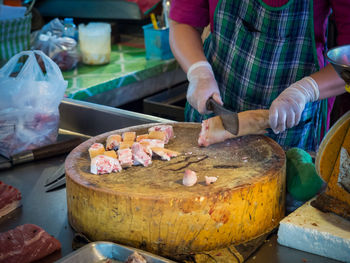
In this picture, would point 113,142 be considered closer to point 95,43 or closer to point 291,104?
point 291,104

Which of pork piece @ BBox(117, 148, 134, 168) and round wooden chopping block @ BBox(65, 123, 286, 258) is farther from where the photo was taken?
pork piece @ BBox(117, 148, 134, 168)

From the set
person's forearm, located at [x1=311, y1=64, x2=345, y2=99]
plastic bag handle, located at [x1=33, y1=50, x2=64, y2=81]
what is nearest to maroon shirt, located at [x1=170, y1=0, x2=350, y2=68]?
person's forearm, located at [x1=311, y1=64, x2=345, y2=99]

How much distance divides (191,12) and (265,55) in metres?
0.46

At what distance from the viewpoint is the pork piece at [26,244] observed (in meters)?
1.35

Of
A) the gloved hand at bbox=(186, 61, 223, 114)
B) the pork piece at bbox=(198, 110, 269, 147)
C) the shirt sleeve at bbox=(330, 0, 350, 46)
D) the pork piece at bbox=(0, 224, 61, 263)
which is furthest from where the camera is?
the gloved hand at bbox=(186, 61, 223, 114)

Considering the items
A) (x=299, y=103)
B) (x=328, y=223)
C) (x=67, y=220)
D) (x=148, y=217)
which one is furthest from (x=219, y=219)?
(x=299, y=103)

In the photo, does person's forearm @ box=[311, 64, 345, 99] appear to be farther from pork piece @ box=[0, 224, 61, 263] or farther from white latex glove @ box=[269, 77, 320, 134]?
pork piece @ box=[0, 224, 61, 263]

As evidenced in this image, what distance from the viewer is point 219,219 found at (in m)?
1.40

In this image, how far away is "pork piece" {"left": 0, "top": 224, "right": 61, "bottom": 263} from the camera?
135 cm

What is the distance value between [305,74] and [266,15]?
0.98 feet

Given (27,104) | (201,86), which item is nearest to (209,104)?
(201,86)

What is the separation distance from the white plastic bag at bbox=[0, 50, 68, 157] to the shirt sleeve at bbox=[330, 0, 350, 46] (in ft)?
3.88

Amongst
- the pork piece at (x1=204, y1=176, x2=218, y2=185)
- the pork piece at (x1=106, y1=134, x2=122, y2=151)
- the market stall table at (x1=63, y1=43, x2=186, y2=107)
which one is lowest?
the market stall table at (x1=63, y1=43, x2=186, y2=107)

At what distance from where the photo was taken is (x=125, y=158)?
1.58 meters
